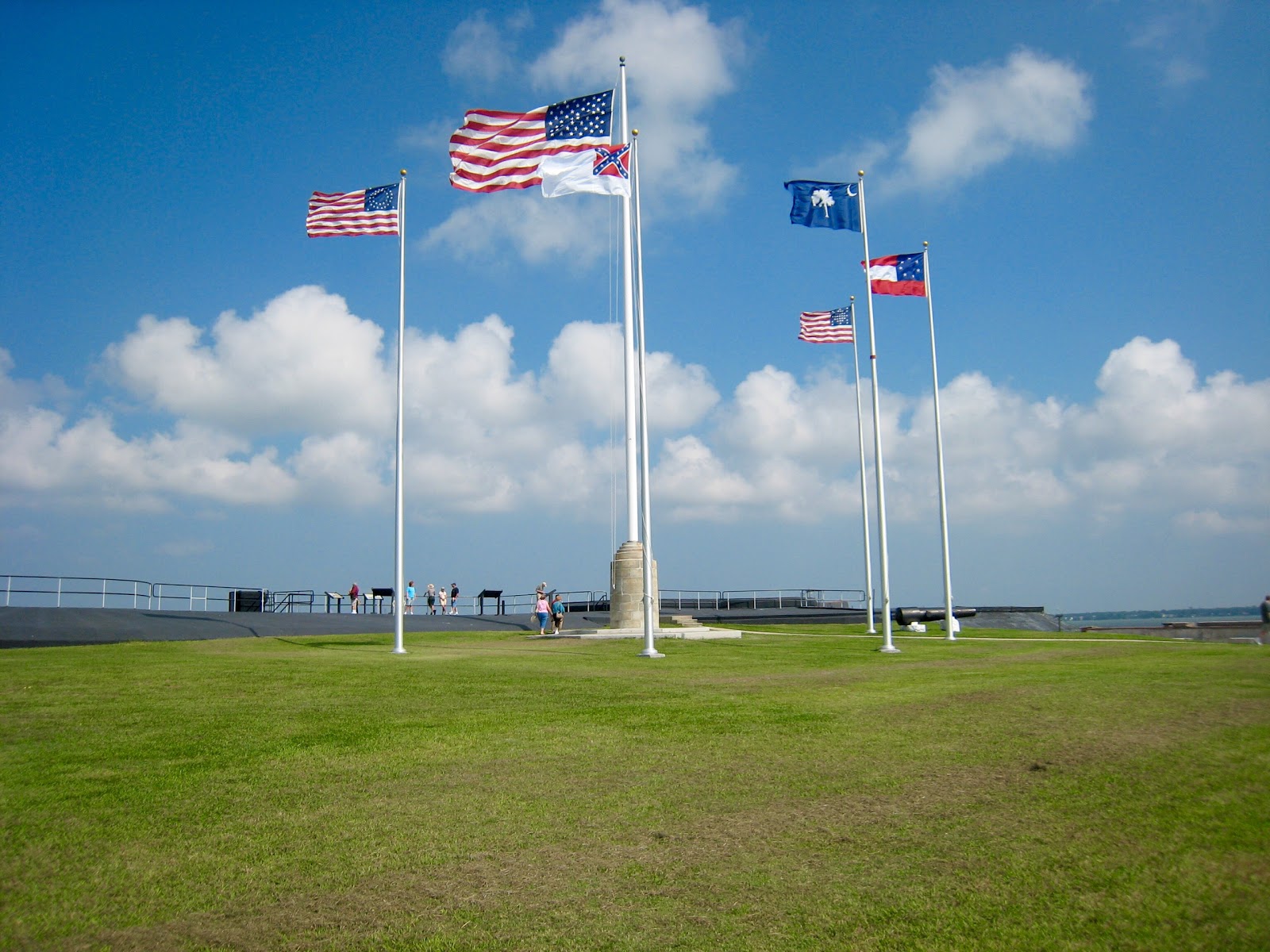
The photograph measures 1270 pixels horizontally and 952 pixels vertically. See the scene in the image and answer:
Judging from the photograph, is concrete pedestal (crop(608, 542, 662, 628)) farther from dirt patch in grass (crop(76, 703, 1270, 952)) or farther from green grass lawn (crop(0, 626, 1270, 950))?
dirt patch in grass (crop(76, 703, 1270, 952))

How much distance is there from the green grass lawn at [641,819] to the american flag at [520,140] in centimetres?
1289

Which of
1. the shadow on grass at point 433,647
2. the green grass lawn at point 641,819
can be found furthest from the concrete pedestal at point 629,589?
the green grass lawn at point 641,819

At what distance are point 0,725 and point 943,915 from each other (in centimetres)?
920

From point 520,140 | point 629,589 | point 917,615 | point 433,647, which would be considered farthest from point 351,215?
point 917,615

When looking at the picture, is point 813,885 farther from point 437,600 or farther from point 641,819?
point 437,600

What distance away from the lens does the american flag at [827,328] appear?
93.4ft

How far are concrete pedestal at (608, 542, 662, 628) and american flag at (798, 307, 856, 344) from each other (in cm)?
841

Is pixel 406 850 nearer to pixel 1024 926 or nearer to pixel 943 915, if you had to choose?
pixel 943 915

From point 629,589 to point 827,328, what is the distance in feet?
33.2

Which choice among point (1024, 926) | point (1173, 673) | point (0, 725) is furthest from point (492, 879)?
point (1173, 673)

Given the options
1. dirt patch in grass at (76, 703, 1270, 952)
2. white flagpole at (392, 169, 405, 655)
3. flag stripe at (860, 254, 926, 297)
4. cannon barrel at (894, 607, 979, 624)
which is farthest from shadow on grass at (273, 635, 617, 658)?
cannon barrel at (894, 607, 979, 624)

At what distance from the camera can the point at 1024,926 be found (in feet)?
14.4

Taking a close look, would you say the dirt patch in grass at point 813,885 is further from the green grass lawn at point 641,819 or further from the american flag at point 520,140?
the american flag at point 520,140

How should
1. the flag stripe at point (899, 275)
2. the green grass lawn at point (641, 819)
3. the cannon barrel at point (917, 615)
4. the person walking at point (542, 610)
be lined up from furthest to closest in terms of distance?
1. the cannon barrel at point (917, 615)
2. the person walking at point (542, 610)
3. the flag stripe at point (899, 275)
4. the green grass lawn at point (641, 819)
